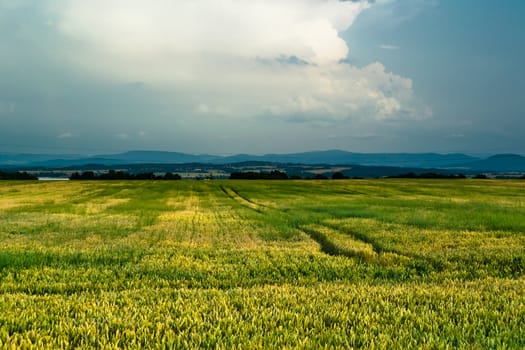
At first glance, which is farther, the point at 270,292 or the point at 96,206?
the point at 96,206

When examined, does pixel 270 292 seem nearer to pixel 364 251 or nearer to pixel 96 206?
pixel 364 251

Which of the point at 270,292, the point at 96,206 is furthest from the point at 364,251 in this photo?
the point at 96,206

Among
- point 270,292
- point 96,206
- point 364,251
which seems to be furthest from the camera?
point 96,206

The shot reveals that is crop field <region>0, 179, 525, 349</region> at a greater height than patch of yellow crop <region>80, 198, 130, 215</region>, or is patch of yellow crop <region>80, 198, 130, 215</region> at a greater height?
crop field <region>0, 179, 525, 349</region>

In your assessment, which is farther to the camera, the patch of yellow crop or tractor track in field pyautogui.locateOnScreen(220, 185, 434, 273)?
the patch of yellow crop

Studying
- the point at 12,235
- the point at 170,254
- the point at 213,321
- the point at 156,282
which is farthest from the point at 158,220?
the point at 213,321

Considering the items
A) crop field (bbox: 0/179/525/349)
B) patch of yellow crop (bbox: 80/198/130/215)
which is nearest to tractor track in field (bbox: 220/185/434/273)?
crop field (bbox: 0/179/525/349)

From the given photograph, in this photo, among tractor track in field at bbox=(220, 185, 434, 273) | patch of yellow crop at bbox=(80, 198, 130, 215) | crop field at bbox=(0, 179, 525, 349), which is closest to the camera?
crop field at bbox=(0, 179, 525, 349)

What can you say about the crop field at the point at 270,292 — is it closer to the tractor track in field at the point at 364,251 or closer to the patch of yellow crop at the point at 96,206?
→ the tractor track in field at the point at 364,251

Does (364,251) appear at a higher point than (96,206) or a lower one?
higher

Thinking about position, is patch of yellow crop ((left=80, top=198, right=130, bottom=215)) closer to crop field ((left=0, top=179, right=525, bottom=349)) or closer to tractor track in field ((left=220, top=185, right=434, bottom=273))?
crop field ((left=0, top=179, right=525, bottom=349))

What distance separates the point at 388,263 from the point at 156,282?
8.07m

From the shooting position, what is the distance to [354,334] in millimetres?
5375

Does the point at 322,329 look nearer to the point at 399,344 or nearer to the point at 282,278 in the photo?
the point at 399,344
